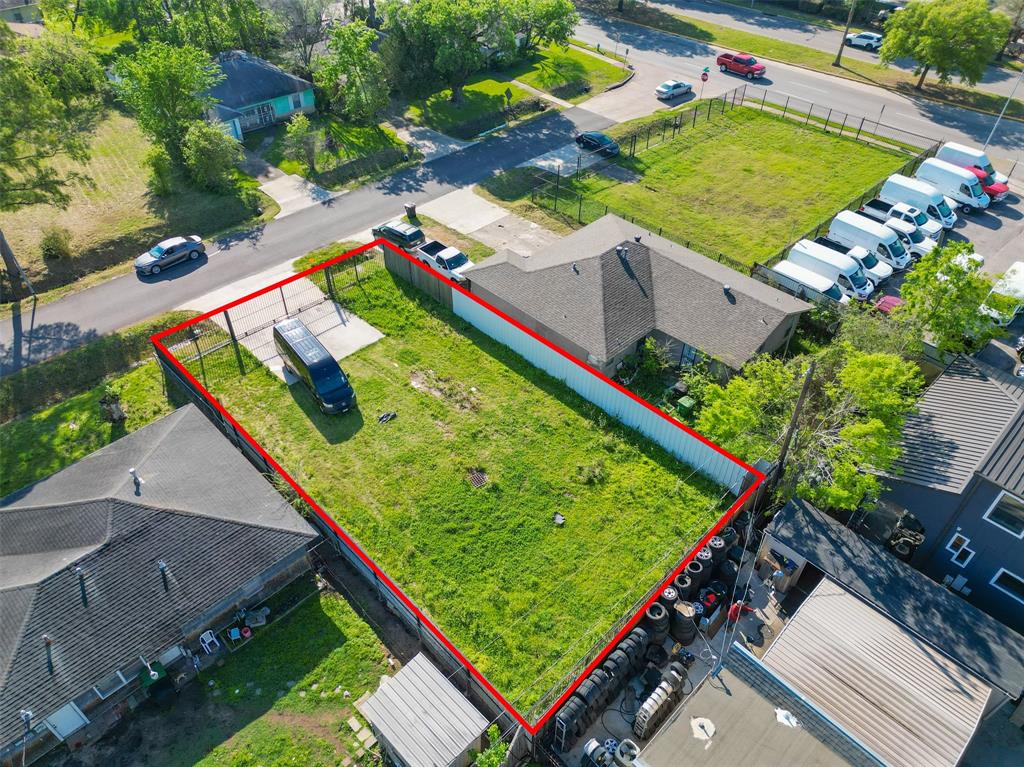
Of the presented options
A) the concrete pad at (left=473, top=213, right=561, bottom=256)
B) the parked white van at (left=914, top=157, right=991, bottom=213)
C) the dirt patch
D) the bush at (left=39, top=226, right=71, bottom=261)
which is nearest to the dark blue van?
the dirt patch

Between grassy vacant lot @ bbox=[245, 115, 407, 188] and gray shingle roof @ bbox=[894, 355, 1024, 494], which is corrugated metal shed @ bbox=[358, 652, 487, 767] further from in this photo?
grassy vacant lot @ bbox=[245, 115, 407, 188]

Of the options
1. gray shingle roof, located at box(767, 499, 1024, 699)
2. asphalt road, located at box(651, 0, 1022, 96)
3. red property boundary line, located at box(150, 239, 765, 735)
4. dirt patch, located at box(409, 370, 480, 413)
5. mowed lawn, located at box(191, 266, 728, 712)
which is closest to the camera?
red property boundary line, located at box(150, 239, 765, 735)

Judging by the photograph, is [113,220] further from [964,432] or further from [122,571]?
[964,432]

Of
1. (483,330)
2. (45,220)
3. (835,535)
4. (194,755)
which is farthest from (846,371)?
(45,220)

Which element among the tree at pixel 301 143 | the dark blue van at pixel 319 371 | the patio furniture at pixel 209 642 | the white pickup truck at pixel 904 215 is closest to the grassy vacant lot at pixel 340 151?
the tree at pixel 301 143

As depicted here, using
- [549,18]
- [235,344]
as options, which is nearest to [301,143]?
[235,344]

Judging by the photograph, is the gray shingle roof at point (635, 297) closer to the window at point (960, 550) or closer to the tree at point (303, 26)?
the window at point (960, 550)
